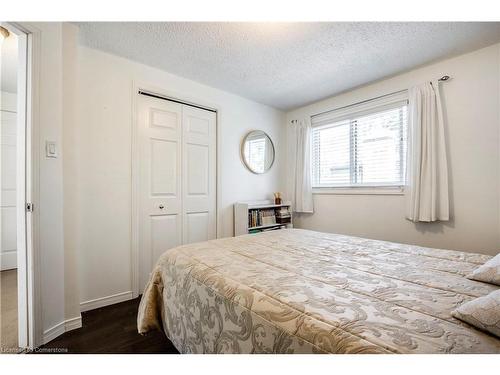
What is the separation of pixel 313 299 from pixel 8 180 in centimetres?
446

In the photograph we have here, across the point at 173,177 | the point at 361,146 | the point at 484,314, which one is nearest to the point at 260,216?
the point at 173,177

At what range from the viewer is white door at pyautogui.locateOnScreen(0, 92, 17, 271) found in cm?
323

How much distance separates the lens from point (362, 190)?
298 cm

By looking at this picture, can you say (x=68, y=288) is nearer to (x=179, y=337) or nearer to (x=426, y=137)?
(x=179, y=337)

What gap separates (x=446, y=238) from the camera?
2.32 m

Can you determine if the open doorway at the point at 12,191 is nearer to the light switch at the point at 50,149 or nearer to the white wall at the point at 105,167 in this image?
the light switch at the point at 50,149

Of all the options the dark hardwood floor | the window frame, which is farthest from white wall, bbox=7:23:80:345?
the window frame

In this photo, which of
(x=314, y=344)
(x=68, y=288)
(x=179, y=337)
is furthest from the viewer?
(x=68, y=288)

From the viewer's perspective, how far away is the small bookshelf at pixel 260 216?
3045mm

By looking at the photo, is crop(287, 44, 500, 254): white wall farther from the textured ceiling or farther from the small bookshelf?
the small bookshelf

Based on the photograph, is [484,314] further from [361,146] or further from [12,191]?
[12,191]

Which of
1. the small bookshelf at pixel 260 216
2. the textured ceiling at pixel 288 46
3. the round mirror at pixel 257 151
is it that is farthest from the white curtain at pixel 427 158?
the round mirror at pixel 257 151

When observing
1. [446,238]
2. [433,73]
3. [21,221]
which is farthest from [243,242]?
[433,73]

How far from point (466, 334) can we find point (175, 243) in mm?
2524
